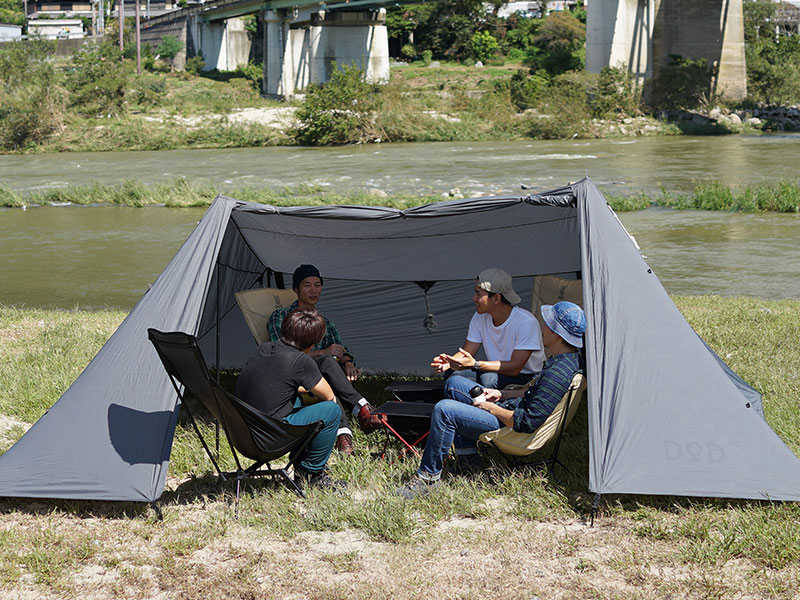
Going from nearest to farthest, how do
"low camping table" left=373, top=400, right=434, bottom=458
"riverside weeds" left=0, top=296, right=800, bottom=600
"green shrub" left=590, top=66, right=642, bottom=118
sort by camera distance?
"riverside weeds" left=0, top=296, right=800, bottom=600 < "low camping table" left=373, top=400, right=434, bottom=458 < "green shrub" left=590, top=66, right=642, bottom=118

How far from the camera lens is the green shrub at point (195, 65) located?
67.3 m

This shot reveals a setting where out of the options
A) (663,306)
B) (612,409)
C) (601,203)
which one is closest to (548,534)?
(612,409)

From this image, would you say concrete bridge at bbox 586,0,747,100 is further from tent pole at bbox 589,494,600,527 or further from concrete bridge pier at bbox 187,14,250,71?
tent pole at bbox 589,494,600,527

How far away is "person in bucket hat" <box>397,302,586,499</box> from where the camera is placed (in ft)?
15.3

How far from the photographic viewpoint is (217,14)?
67.6 m

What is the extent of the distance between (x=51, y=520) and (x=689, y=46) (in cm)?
4730

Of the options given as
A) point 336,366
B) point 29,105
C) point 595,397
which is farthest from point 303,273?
point 29,105

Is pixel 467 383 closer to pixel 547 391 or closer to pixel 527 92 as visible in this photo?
pixel 547 391

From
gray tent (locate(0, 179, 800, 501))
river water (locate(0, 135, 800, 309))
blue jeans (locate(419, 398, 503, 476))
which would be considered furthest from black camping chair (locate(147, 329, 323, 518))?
river water (locate(0, 135, 800, 309))

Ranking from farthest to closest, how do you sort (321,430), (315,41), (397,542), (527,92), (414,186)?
(315,41)
(527,92)
(414,186)
(321,430)
(397,542)

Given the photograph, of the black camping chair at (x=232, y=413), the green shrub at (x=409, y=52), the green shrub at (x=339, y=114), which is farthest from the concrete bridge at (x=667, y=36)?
the black camping chair at (x=232, y=413)

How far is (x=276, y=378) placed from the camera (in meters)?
4.70

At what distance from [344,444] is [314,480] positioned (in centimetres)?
55

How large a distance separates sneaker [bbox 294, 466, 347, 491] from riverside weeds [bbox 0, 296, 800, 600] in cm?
8
